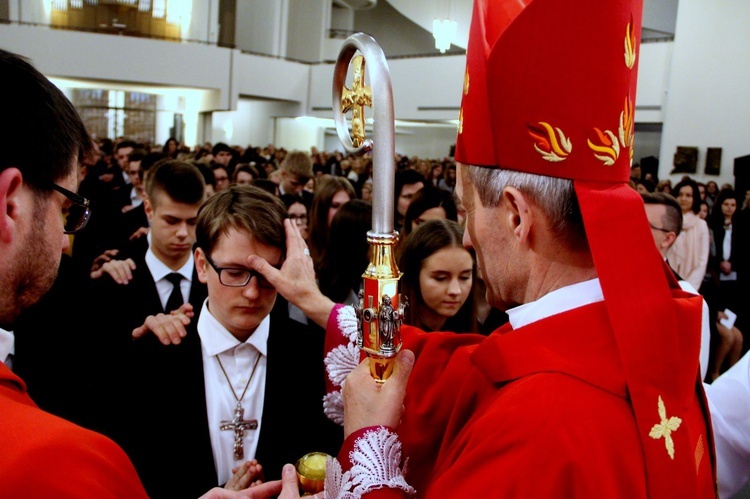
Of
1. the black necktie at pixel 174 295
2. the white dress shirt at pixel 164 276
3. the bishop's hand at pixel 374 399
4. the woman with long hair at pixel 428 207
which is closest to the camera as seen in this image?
the bishop's hand at pixel 374 399

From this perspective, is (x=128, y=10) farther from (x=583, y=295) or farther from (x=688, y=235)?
(x=583, y=295)

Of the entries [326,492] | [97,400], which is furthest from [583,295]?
[97,400]

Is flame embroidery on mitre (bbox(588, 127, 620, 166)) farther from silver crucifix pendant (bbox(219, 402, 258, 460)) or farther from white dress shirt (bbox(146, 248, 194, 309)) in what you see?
white dress shirt (bbox(146, 248, 194, 309))

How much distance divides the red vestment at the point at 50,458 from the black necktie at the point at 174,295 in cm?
225

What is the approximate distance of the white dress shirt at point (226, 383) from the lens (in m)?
2.13

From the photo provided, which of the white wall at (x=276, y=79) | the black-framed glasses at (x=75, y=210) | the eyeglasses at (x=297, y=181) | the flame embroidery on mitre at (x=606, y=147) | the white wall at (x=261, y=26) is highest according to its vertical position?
the white wall at (x=261, y=26)

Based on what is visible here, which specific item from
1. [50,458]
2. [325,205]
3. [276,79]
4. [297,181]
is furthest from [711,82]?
[50,458]

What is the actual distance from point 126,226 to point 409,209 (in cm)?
196

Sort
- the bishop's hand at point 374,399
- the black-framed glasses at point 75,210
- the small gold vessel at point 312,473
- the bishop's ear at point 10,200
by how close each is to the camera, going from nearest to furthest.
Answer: the bishop's ear at point 10,200 < the black-framed glasses at point 75,210 < the bishop's hand at point 374,399 < the small gold vessel at point 312,473

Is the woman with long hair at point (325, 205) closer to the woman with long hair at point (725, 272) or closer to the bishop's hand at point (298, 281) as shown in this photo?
the bishop's hand at point (298, 281)

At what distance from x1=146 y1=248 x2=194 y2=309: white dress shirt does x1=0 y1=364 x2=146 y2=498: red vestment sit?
7.75 ft

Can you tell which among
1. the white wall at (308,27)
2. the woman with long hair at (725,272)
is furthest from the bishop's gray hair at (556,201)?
the white wall at (308,27)

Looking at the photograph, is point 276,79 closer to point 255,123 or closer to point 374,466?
point 255,123

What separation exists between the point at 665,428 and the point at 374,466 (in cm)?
54
